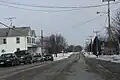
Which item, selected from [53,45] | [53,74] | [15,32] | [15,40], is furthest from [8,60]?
[53,45]

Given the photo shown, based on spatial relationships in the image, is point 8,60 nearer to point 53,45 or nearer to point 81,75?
point 81,75

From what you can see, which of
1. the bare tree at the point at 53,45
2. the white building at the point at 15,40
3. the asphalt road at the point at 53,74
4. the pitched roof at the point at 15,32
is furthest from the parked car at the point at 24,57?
the bare tree at the point at 53,45

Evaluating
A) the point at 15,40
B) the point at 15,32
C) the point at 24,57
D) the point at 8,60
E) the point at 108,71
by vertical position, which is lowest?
the point at 108,71

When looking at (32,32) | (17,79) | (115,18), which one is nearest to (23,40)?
(32,32)

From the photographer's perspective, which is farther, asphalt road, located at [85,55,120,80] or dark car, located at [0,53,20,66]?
dark car, located at [0,53,20,66]

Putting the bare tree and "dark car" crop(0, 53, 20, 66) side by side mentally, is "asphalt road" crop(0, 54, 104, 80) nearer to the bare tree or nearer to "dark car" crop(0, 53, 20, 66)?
"dark car" crop(0, 53, 20, 66)

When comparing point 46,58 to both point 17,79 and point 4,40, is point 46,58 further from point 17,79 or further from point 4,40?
point 17,79

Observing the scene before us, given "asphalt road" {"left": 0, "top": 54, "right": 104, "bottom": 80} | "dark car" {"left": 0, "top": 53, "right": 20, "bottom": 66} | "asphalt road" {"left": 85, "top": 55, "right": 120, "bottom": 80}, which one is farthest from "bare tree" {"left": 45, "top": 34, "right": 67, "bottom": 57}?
"asphalt road" {"left": 0, "top": 54, "right": 104, "bottom": 80}

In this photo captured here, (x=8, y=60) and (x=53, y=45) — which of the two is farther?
(x=53, y=45)

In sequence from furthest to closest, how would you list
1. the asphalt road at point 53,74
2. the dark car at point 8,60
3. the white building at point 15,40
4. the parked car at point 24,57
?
1. the white building at point 15,40
2. the parked car at point 24,57
3. the dark car at point 8,60
4. the asphalt road at point 53,74

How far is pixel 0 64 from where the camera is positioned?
1470 inches

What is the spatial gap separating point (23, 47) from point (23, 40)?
2517 millimetres

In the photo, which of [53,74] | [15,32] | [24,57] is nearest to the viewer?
[53,74]

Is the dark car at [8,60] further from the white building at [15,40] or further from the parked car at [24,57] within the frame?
the white building at [15,40]
